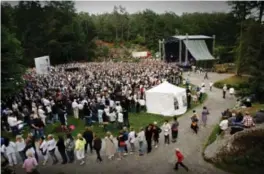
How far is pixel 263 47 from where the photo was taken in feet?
66.2

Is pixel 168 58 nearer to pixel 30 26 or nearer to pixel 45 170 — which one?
pixel 30 26

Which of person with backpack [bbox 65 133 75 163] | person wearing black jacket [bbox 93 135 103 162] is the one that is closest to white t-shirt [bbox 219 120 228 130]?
person wearing black jacket [bbox 93 135 103 162]

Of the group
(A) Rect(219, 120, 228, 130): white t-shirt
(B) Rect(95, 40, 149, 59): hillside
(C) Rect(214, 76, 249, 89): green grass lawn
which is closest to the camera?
(A) Rect(219, 120, 228, 130): white t-shirt

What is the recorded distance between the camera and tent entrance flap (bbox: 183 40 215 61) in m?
42.1

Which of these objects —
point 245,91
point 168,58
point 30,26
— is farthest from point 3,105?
point 168,58

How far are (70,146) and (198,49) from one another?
118 feet

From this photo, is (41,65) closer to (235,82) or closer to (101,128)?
(101,128)

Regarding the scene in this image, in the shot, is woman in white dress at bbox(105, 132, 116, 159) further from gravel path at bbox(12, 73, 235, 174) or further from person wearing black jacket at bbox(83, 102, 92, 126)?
person wearing black jacket at bbox(83, 102, 92, 126)

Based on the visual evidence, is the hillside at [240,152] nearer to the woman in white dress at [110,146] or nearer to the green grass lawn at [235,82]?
the woman in white dress at [110,146]

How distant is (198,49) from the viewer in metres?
43.4

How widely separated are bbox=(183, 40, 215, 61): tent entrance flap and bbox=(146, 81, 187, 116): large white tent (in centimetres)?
2591

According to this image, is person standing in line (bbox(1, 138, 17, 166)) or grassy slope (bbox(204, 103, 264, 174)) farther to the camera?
person standing in line (bbox(1, 138, 17, 166))

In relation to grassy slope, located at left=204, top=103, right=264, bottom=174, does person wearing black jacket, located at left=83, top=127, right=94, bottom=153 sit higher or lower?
higher

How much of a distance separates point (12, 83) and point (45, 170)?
1009 centimetres
